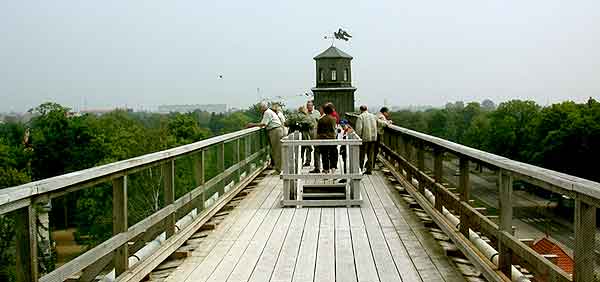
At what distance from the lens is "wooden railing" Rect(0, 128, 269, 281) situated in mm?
3316

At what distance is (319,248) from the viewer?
674 centimetres

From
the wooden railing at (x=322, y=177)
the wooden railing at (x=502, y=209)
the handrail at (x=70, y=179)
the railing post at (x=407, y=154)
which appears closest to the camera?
the handrail at (x=70, y=179)

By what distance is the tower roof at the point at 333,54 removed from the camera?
35844mm

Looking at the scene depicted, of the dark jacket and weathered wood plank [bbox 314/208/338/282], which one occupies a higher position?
the dark jacket

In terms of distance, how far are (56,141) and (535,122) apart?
45.5m

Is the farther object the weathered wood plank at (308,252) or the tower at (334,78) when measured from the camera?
the tower at (334,78)

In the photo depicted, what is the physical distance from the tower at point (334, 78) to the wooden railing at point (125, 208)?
25.2 metres

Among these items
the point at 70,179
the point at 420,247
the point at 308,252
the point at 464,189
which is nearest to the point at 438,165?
the point at 420,247

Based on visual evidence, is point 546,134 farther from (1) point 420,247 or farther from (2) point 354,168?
(1) point 420,247

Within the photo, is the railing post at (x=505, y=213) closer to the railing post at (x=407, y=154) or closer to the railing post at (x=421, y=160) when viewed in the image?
the railing post at (x=421, y=160)

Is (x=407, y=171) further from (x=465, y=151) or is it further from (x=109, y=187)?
(x=109, y=187)

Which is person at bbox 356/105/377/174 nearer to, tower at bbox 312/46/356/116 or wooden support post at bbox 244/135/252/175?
wooden support post at bbox 244/135/252/175

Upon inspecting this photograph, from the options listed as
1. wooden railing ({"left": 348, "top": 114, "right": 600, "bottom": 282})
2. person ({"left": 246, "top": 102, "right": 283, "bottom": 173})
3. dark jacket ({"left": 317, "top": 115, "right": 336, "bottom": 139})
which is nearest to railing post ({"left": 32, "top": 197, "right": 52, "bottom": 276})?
wooden railing ({"left": 348, "top": 114, "right": 600, "bottom": 282})

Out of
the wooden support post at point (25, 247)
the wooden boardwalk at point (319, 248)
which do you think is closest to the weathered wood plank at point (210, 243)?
the wooden boardwalk at point (319, 248)
